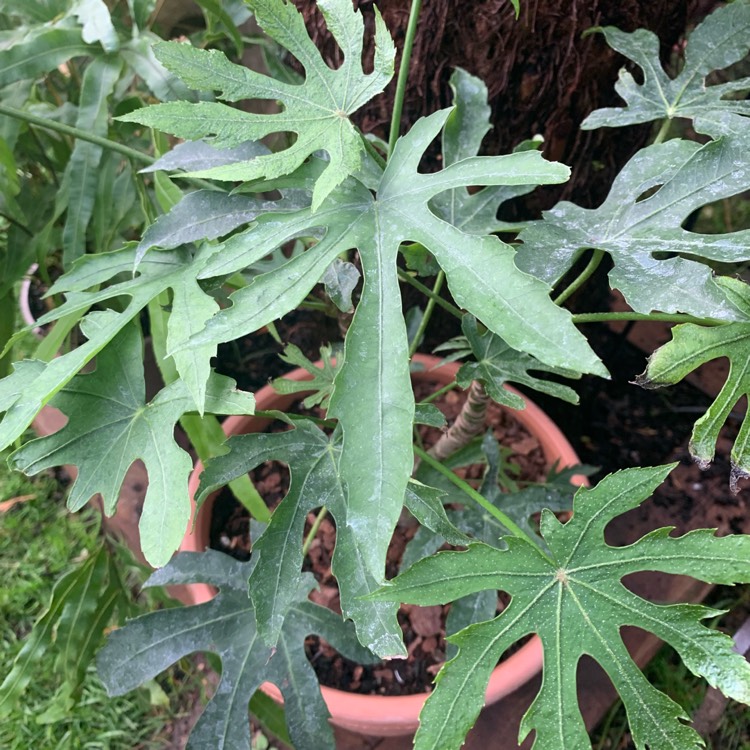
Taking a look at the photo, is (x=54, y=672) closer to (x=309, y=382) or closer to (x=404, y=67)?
(x=309, y=382)

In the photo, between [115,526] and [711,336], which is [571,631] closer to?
[711,336]

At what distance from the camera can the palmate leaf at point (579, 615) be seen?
50cm

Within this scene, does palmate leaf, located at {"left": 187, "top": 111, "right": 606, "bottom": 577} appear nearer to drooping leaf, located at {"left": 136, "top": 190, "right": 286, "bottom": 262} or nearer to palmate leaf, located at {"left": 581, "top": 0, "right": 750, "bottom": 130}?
drooping leaf, located at {"left": 136, "top": 190, "right": 286, "bottom": 262}

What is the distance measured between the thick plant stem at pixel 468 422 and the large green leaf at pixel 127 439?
0.37m

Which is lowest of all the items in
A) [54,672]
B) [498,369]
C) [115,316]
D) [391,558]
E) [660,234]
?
[391,558]

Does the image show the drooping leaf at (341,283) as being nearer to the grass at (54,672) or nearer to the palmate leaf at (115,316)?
the palmate leaf at (115,316)

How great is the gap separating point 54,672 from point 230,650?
42 cm

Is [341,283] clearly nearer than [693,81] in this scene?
Yes

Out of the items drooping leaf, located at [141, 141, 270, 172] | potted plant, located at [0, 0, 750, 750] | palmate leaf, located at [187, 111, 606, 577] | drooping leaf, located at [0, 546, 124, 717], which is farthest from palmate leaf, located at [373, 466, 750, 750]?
drooping leaf, located at [0, 546, 124, 717]

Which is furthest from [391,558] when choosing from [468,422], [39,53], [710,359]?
[39,53]

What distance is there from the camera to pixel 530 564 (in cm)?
55

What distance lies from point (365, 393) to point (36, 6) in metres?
0.87

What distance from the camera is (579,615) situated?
55cm

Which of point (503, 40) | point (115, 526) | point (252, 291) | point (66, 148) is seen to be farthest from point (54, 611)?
point (503, 40)
